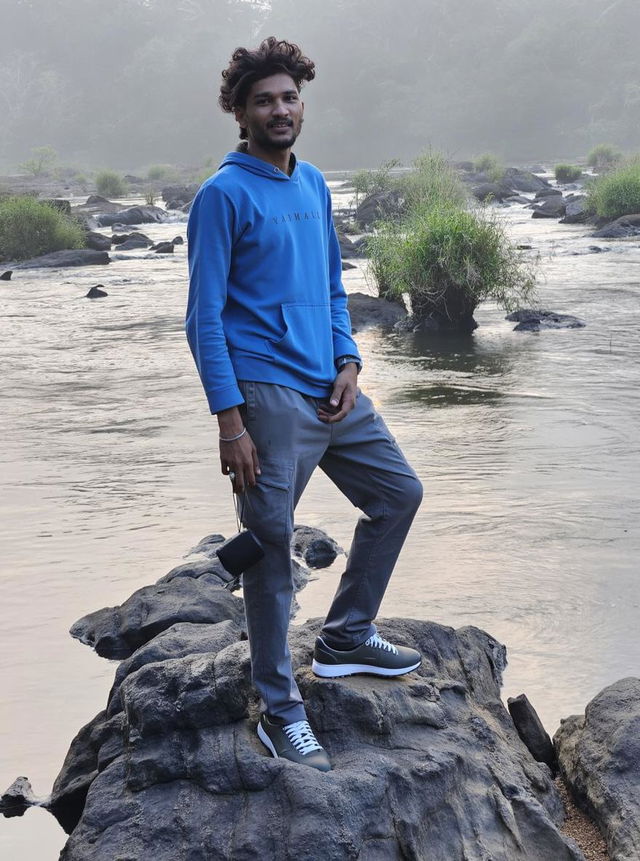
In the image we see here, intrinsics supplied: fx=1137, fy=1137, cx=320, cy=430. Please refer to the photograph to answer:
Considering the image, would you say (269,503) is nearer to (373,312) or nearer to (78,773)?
(78,773)

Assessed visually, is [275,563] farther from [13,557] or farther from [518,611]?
[13,557]

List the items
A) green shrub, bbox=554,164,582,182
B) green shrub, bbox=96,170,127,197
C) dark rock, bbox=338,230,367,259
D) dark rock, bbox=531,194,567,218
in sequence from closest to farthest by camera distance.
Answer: dark rock, bbox=338,230,367,259 < dark rock, bbox=531,194,567,218 < green shrub, bbox=554,164,582,182 < green shrub, bbox=96,170,127,197

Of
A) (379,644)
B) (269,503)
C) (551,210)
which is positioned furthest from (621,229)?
(269,503)

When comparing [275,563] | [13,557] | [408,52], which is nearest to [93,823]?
[275,563]

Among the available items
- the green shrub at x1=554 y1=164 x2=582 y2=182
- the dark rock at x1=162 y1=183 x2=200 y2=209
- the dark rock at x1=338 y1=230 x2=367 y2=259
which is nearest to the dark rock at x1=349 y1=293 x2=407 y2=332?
the dark rock at x1=338 y1=230 x2=367 y2=259

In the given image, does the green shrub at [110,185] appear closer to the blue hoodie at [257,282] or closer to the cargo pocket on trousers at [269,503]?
the blue hoodie at [257,282]

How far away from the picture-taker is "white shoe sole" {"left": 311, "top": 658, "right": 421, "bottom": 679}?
3057 mm

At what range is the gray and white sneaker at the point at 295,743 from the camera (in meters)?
2.73

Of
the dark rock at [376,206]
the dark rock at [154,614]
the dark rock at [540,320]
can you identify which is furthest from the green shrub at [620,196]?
the dark rock at [154,614]

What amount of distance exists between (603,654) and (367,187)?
28.4 metres

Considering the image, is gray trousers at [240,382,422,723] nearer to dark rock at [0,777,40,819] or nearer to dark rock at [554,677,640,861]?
dark rock at [554,677,640,861]

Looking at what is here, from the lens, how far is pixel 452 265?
41.8ft

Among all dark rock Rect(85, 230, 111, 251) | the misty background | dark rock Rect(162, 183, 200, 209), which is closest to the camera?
dark rock Rect(85, 230, 111, 251)

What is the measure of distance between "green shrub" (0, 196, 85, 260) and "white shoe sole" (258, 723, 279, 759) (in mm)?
21608
